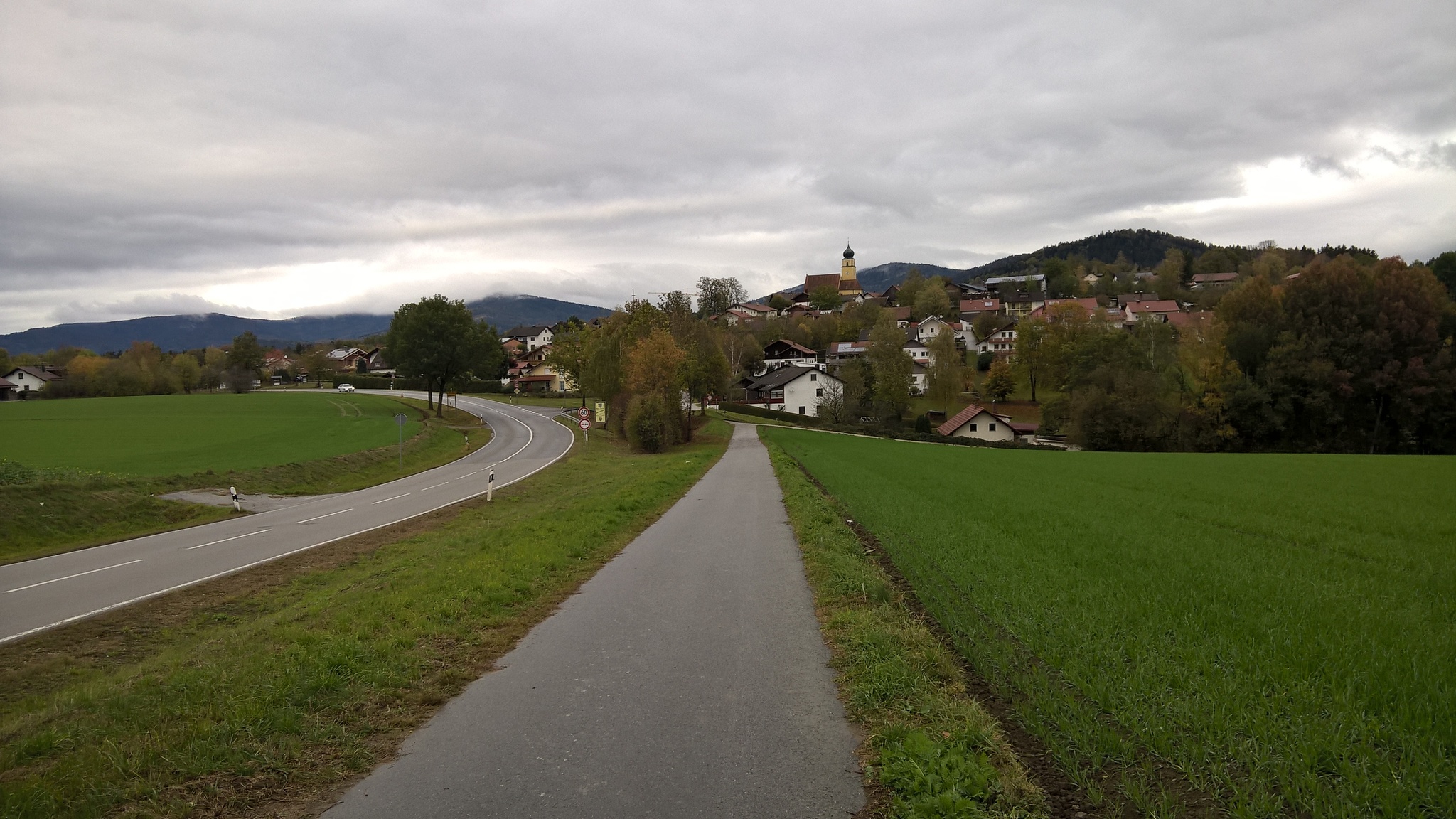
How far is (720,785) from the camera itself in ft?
16.0

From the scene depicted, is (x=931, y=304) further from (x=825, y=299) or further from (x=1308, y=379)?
(x=1308, y=379)

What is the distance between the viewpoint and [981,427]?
7575 centimetres

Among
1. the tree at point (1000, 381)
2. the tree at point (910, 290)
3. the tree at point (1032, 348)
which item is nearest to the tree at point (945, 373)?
the tree at point (1000, 381)

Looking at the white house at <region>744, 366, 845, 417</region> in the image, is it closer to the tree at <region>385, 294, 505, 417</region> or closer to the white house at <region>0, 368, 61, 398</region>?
the tree at <region>385, 294, 505, 417</region>

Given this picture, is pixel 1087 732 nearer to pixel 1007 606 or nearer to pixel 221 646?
pixel 1007 606

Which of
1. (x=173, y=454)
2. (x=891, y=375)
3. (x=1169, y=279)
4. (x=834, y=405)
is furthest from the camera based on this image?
(x=1169, y=279)

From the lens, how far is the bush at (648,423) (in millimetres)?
50000

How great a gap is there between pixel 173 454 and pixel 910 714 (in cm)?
4570

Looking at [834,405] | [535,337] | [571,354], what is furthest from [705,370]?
[535,337]

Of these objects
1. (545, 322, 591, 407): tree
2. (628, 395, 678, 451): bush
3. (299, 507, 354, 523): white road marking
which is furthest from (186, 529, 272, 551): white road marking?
(545, 322, 591, 407): tree

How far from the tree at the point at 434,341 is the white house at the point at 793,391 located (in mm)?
39589

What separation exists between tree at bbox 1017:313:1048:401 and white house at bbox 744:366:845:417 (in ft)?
72.6

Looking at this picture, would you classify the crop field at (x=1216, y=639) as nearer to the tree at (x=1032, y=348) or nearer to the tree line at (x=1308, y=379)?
the tree line at (x=1308, y=379)

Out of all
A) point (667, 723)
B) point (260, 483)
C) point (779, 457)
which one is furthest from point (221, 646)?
point (779, 457)
